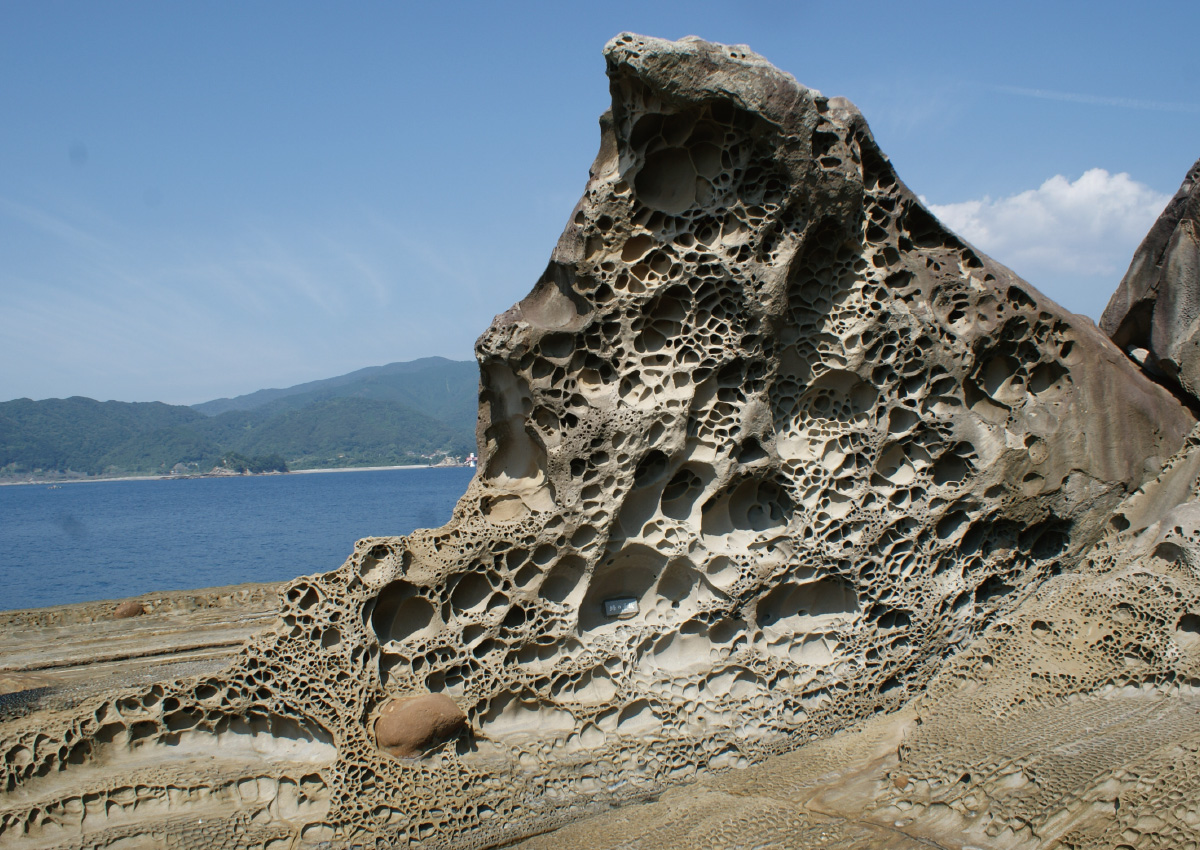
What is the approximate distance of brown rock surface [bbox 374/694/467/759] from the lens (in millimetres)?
4559

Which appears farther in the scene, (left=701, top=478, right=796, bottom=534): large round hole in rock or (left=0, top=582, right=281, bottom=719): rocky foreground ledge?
(left=0, top=582, right=281, bottom=719): rocky foreground ledge

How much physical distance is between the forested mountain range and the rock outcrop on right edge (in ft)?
383

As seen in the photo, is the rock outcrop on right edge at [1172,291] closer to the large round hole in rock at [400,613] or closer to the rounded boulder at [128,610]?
the large round hole in rock at [400,613]

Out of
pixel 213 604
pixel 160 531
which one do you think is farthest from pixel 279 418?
pixel 213 604

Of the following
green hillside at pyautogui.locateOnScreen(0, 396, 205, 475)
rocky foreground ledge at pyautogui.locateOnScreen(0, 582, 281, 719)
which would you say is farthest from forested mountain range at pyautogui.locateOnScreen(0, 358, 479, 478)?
rocky foreground ledge at pyautogui.locateOnScreen(0, 582, 281, 719)

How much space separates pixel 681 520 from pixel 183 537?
133ft

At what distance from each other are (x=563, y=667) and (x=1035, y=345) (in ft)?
11.8

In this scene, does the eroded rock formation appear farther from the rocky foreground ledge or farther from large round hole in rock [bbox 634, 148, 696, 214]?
the rocky foreground ledge

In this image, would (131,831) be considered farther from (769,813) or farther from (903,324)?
(903,324)

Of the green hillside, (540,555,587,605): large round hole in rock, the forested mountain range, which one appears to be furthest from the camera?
the forested mountain range

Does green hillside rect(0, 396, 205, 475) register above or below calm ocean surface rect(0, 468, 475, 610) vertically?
above

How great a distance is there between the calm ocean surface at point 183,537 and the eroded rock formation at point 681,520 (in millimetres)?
9061

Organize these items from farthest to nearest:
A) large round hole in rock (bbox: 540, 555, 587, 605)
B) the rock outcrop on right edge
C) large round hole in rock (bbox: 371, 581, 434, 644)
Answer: the rock outcrop on right edge
large round hole in rock (bbox: 540, 555, 587, 605)
large round hole in rock (bbox: 371, 581, 434, 644)

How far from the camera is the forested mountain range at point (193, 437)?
11862 cm
